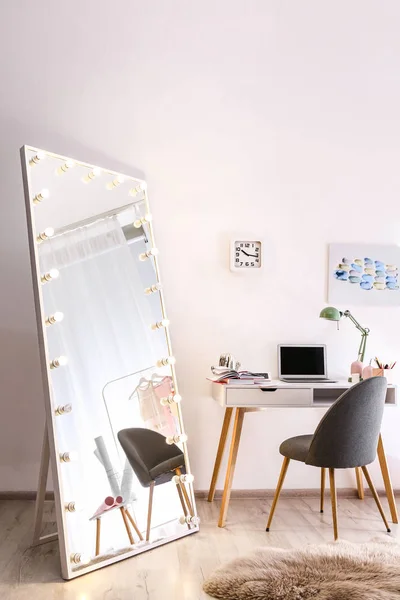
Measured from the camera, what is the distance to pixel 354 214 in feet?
13.8

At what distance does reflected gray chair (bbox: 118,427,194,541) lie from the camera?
3205mm

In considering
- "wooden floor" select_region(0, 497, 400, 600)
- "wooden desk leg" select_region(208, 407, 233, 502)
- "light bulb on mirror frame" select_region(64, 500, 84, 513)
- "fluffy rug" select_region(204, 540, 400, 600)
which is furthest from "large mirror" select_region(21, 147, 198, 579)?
"fluffy rug" select_region(204, 540, 400, 600)

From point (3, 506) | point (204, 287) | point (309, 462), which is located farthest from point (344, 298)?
point (3, 506)

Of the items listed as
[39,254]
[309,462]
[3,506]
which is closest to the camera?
[39,254]

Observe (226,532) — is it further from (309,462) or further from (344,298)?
(344,298)

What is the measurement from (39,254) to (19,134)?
1250mm

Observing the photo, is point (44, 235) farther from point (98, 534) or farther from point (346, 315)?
point (346, 315)

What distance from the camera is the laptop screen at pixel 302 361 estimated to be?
3.99m

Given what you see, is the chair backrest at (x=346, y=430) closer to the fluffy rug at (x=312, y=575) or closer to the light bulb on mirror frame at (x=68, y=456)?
the fluffy rug at (x=312, y=575)

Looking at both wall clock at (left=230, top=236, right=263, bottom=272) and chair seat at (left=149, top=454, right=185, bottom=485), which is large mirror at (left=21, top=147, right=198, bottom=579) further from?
wall clock at (left=230, top=236, right=263, bottom=272)

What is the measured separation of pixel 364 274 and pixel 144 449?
1743mm

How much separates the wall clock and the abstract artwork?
434 millimetres

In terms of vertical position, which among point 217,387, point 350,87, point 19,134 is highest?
point 350,87

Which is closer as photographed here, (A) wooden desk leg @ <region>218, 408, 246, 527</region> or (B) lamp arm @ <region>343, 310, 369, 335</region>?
(A) wooden desk leg @ <region>218, 408, 246, 527</region>
